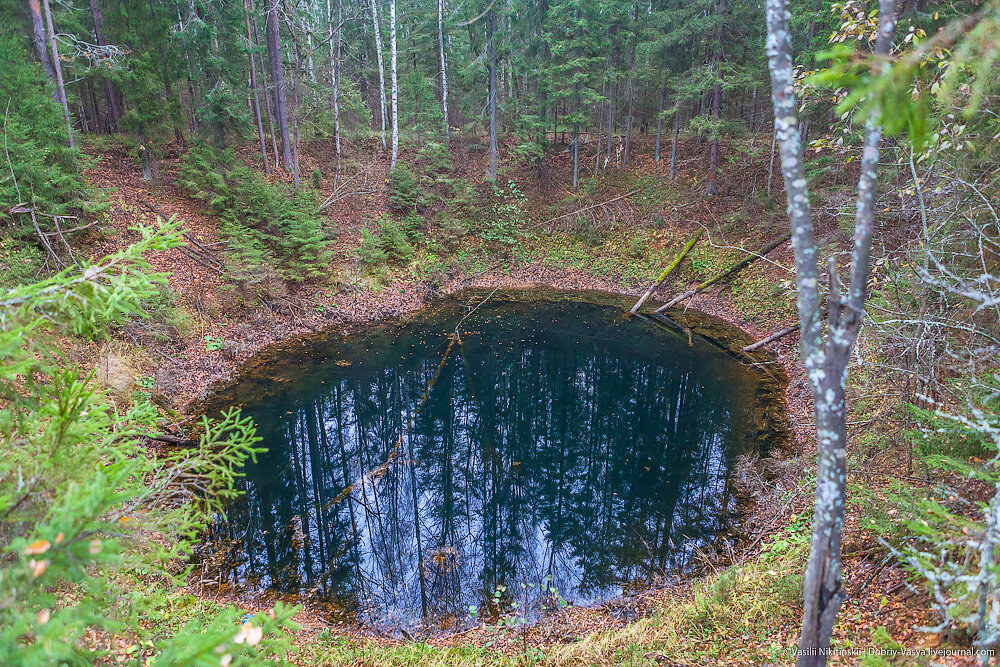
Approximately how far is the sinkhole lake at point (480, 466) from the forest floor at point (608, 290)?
55 cm

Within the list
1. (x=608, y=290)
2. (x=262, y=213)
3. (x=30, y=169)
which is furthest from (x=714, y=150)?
(x=30, y=169)

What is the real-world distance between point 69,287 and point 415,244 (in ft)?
58.3

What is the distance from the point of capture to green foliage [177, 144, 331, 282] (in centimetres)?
1631

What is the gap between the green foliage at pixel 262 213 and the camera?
53.5 ft

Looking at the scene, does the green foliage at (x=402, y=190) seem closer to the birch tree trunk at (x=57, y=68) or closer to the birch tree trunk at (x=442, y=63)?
the birch tree trunk at (x=442, y=63)

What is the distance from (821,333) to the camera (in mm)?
3217

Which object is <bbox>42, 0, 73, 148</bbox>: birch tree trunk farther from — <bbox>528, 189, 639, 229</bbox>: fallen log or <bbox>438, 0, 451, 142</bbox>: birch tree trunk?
<bbox>528, 189, 639, 229</bbox>: fallen log

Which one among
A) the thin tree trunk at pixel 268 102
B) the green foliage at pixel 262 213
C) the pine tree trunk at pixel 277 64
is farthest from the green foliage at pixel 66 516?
the thin tree trunk at pixel 268 102

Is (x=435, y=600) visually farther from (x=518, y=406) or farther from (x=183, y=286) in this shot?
(x=183, y=286)

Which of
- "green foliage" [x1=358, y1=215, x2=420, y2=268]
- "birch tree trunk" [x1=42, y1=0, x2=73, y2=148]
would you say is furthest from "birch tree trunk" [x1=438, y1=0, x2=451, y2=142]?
"birch tree trunk" [x1=42, y1=0, x2=73, y2=148]

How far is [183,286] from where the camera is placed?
14.2 m

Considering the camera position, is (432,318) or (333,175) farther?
(333,175)

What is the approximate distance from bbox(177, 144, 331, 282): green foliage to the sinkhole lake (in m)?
2.91

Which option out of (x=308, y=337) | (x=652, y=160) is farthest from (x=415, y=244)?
(x=652, y=160)
